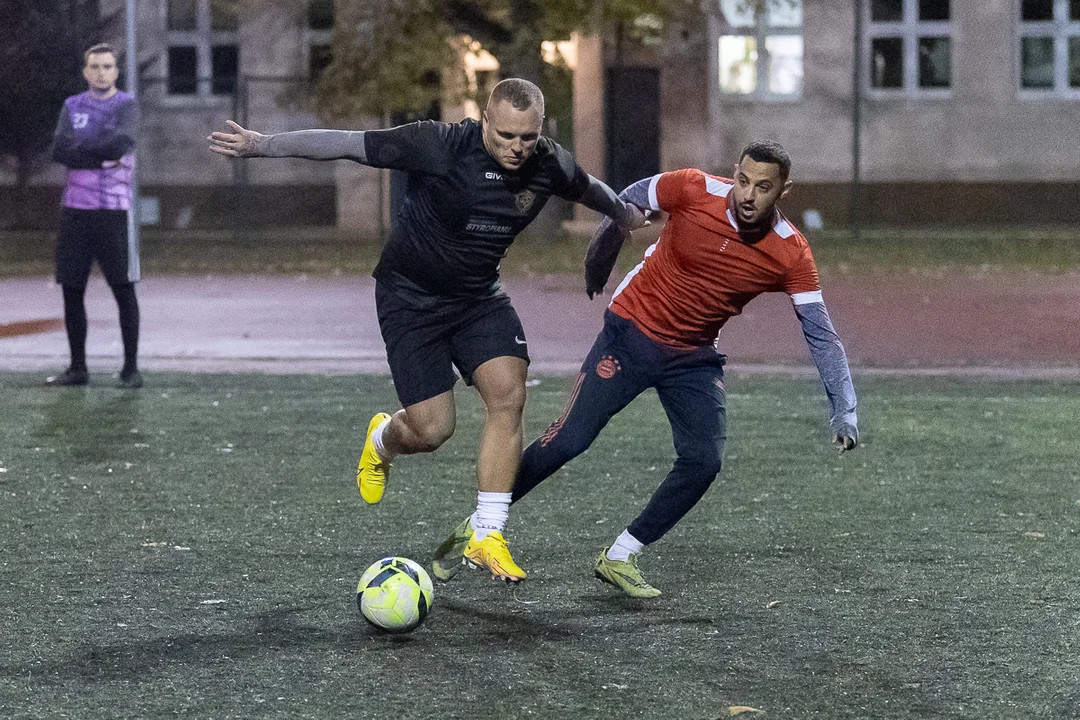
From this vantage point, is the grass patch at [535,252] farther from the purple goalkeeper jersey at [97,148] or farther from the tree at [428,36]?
the purple goalkeeper jersey at [97,148]

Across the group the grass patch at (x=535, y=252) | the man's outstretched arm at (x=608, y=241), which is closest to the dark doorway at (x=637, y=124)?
the grass patch at (x=535, y=252)

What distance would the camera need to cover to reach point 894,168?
30406 mm

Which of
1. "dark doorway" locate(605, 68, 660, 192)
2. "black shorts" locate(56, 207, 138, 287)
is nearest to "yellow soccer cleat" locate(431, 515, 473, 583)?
"black shorts" locate(56, 207, 138, 287)

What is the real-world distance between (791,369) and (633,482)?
13.9ft

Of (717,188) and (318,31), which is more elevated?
(318,31)

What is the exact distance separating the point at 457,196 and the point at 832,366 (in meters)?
1.44

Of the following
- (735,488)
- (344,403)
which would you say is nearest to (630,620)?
(735,488)

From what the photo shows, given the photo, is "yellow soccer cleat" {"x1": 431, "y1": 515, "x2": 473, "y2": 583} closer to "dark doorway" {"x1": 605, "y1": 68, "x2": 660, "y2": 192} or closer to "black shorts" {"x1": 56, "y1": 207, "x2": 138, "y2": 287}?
"black shorts" {"x1": 56, "y1": 207, "x2": 138, "y2": 287}

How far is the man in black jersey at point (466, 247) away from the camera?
227 inches

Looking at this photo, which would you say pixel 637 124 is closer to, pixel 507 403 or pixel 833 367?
pixel 507 403

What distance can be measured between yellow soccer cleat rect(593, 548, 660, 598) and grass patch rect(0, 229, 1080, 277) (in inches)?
546

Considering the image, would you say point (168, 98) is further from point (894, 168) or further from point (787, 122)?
point (894, 168)

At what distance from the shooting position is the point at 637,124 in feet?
98.0

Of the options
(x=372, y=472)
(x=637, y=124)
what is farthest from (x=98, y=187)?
(x=637, y=124)
